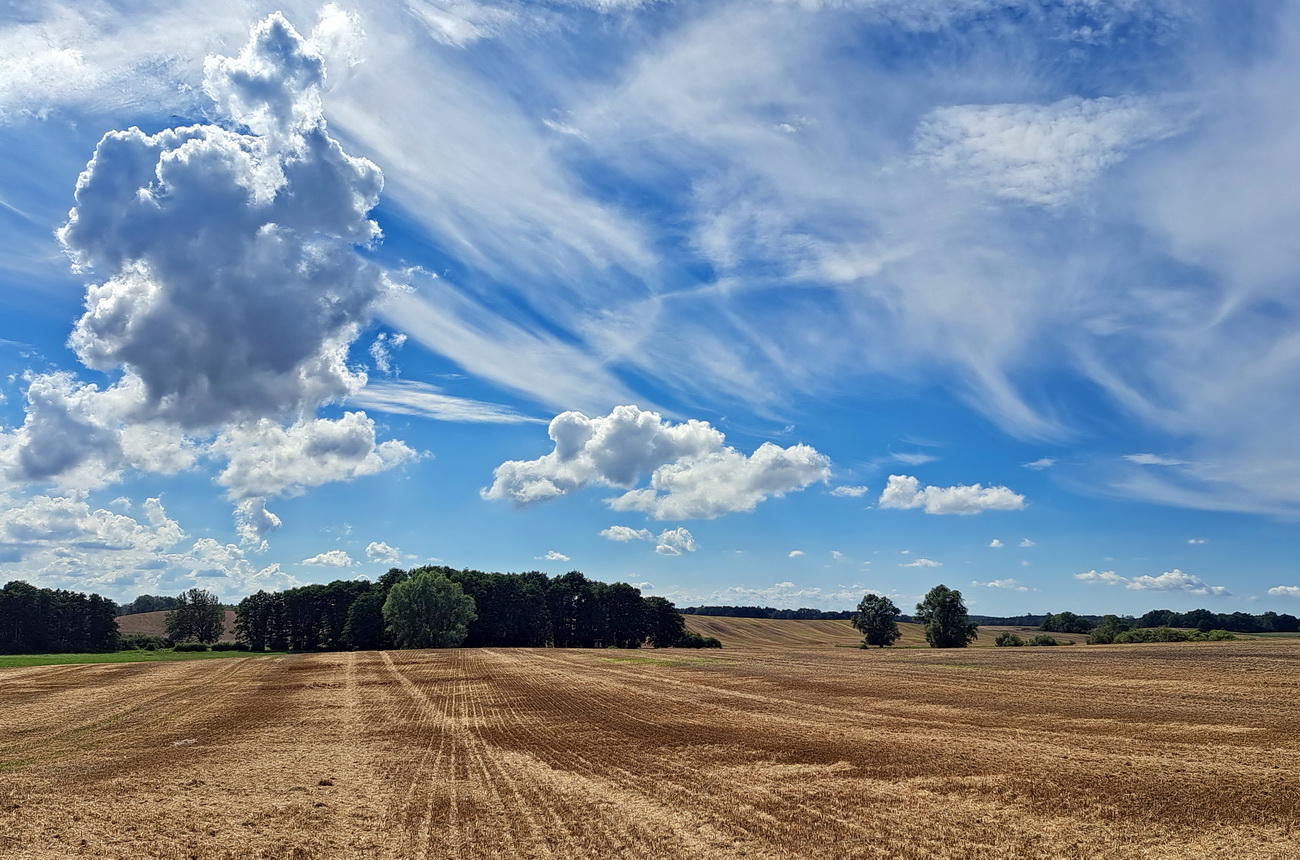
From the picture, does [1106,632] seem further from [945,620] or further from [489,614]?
[489,614]

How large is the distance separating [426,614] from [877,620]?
70935 millimetres

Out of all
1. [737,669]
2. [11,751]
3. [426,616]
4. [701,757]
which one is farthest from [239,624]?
[701,757]

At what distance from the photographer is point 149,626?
16188 centimetres

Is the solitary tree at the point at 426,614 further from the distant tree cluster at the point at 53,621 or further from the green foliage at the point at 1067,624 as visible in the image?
the green foliage at the point at 1067,624

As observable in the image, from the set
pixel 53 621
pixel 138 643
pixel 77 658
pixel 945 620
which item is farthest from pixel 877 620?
pixel 53 621

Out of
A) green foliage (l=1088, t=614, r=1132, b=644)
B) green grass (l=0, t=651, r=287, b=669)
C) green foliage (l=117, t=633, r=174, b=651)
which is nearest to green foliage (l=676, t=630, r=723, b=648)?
green foliage (l=1088, t=614, r=1132, b=644)

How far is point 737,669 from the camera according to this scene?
184 ft

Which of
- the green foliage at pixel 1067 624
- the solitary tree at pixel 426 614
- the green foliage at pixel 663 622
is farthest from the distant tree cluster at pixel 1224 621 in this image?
the solitary tree at pixel 426 614

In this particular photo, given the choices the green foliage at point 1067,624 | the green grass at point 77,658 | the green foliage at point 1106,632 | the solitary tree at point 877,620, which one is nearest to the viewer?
the green grass at point 77,658

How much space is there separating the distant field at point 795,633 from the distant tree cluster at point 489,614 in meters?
11.3

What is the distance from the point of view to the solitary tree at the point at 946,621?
107 m

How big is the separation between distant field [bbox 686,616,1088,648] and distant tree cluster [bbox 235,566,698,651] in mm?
11324

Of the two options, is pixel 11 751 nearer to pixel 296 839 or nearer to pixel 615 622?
pixel 296 839

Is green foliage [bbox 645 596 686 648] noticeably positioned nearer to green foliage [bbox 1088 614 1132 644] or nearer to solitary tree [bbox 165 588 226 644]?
green foliage [bbox 1088 614 1132 644]
